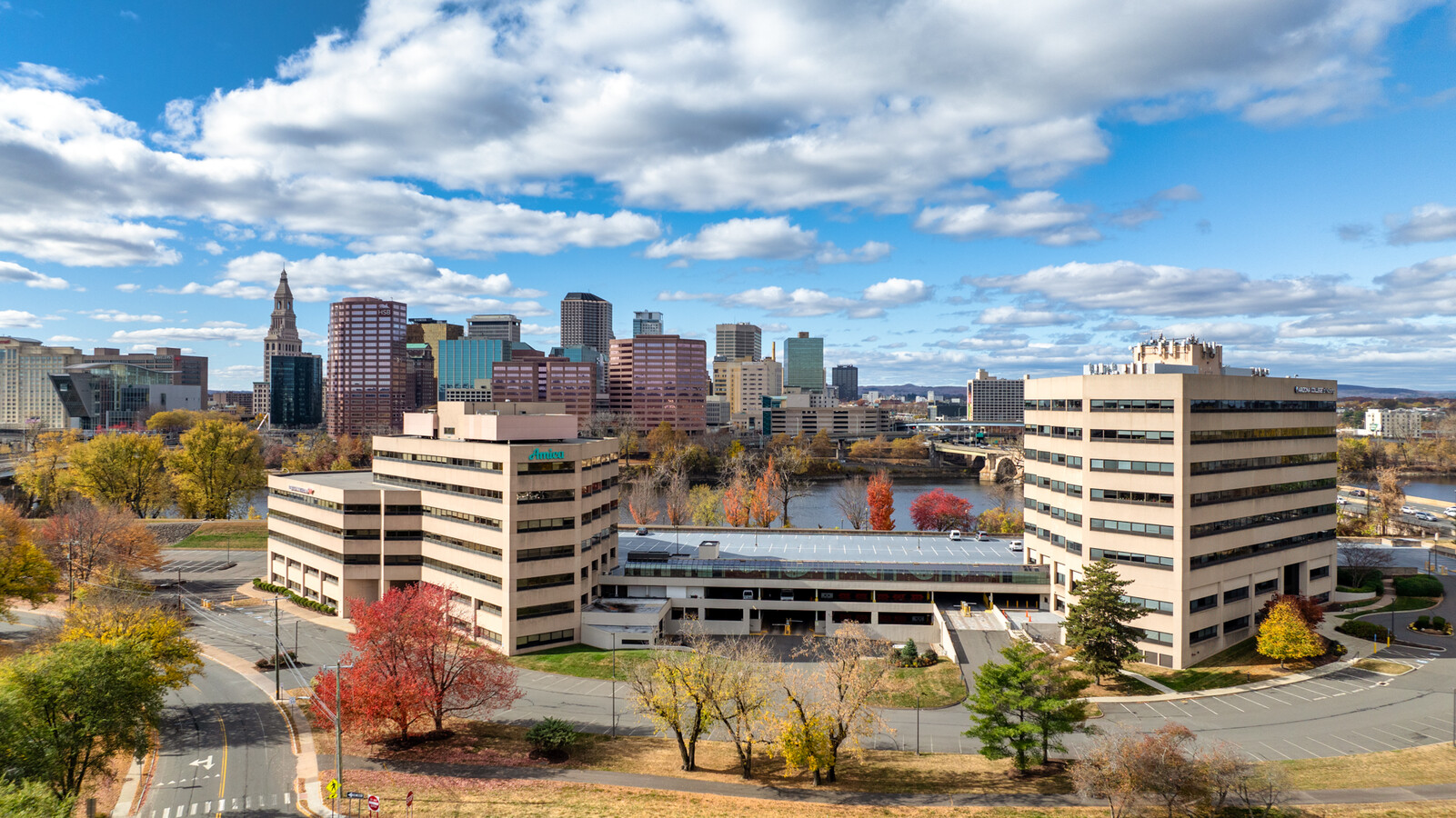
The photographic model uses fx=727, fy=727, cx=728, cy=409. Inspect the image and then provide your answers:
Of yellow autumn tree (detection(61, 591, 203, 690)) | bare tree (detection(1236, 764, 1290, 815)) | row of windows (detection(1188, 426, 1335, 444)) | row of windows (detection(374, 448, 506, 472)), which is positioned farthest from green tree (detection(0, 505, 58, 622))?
row of windows (detection(1188, 426, 1335, 444))

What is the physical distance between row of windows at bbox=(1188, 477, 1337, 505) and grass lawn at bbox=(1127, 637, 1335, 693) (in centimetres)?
1222

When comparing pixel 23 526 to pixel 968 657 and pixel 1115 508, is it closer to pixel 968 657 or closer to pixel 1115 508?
pixel 968 657

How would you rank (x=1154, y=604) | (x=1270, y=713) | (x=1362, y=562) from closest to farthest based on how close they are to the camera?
(x=1270, y=713), (x=1154, y=604), (x=1362, y=562)

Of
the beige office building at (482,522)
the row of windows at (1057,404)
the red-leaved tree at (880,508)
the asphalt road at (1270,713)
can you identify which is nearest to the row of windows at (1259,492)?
the row of windows at (1057,404)

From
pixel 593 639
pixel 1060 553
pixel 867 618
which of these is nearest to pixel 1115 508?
pixel 1060 553

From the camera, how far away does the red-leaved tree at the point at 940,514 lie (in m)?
110

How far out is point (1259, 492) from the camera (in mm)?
61344

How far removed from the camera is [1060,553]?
6500 cm

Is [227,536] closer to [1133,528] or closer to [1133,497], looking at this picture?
[1133,528]

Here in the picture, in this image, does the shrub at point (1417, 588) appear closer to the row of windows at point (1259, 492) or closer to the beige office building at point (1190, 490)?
the beige office building at point (1190, 490)

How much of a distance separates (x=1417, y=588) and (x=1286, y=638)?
29.6m

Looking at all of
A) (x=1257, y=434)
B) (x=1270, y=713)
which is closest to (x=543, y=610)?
(x=1270, y=713)

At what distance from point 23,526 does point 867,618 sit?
8899 cm

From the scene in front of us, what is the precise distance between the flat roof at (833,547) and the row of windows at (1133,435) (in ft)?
58.9
